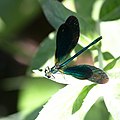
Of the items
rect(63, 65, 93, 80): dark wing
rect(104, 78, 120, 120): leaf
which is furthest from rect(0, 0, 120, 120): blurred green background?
rect(104, 78, 120, 120): leaf

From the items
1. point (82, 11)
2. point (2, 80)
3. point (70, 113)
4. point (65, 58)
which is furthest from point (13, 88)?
point (70, 113)

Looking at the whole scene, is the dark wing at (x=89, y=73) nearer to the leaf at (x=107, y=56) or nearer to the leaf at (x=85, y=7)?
the leaf at (x=107, y=56)

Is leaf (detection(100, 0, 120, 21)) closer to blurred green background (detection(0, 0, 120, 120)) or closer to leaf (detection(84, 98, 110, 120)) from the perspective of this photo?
blurred green background (detection(0, 0, 120, 120))

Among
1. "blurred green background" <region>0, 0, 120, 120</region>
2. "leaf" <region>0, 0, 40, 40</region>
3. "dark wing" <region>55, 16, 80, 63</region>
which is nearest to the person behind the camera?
"dark wing" <region>55, 16, 80, 63</region>

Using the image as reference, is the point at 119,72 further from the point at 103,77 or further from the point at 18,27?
the point at 18,27

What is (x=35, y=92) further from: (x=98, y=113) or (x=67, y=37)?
(x=67, y=37)

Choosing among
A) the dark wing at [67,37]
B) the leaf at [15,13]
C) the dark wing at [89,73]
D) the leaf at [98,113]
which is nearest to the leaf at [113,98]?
the dark wing at [89,73]

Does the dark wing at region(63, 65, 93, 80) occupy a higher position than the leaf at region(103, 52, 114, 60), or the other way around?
the leaf at region(103, 52, 114, 60)
